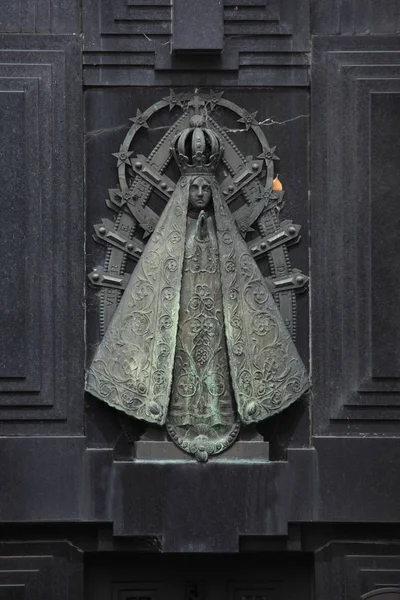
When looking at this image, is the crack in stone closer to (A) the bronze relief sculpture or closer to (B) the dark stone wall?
(B) the dark stone wall

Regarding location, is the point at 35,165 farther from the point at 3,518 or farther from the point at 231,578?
the point at 231,578

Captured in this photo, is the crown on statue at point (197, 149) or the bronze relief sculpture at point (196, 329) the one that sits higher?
the crown on statue at point (197, 149)

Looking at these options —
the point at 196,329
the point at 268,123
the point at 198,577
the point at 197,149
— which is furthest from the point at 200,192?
the point at 198,577

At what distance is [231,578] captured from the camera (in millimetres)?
8109

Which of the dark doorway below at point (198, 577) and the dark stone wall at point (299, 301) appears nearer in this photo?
the dark stone wall at point (299, 301)

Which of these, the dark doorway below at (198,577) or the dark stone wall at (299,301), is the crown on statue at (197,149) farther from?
the dark doorway below at (198,577)

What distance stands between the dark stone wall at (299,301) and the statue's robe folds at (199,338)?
0.14 metres

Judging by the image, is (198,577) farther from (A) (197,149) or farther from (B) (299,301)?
(A) (197,149)

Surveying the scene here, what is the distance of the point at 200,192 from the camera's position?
794 centimetres

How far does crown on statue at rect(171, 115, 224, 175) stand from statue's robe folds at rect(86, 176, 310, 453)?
6 centimetres

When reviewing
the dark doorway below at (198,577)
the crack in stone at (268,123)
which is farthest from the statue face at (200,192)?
the dark doorway below at (198,577)

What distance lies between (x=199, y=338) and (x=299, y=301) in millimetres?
507

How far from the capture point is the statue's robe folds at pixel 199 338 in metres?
7.91

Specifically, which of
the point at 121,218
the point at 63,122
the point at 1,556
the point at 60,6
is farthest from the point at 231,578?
the point at 60,6
